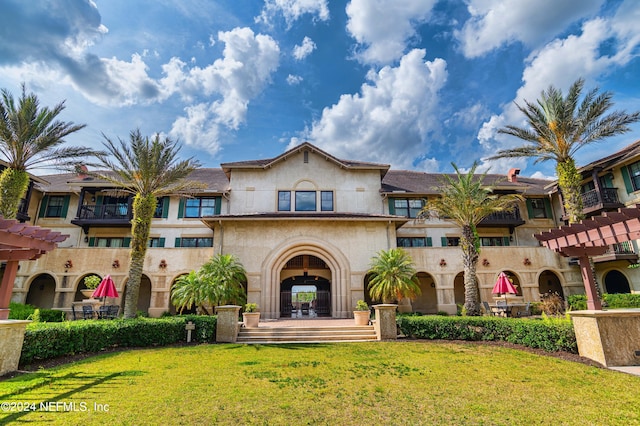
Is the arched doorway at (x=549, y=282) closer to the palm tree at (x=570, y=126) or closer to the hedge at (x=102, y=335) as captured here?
the palm tree at (x=570, y=126)

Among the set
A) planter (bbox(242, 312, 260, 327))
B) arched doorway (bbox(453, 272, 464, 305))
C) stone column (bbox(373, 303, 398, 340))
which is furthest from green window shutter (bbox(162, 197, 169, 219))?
arched doorway (bbox(453, 272, 464, 305))

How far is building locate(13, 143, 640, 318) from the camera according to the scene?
21.0 meters

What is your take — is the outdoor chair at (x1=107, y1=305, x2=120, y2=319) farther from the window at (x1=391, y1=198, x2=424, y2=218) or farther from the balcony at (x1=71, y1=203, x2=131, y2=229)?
the window at (x1=391, y1=198, x2=424, y2=218)

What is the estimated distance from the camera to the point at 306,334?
1396cm

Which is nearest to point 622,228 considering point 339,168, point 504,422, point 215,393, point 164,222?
point 504,422

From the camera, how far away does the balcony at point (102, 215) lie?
24.3m

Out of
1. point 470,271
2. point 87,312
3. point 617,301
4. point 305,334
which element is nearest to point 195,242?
point 87,312

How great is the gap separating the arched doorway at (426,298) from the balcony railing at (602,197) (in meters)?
12.5

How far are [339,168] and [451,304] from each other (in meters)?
12.4

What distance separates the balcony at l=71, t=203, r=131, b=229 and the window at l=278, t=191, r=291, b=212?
11262mm

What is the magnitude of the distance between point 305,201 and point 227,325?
12.5 m

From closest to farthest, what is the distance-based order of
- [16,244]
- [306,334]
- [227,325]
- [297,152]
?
[16,244] → [227,325] → [306,334] → [297,152]

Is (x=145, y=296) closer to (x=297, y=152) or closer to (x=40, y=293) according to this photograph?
(x=40, y=293)

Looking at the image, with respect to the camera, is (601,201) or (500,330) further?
(601,201)
